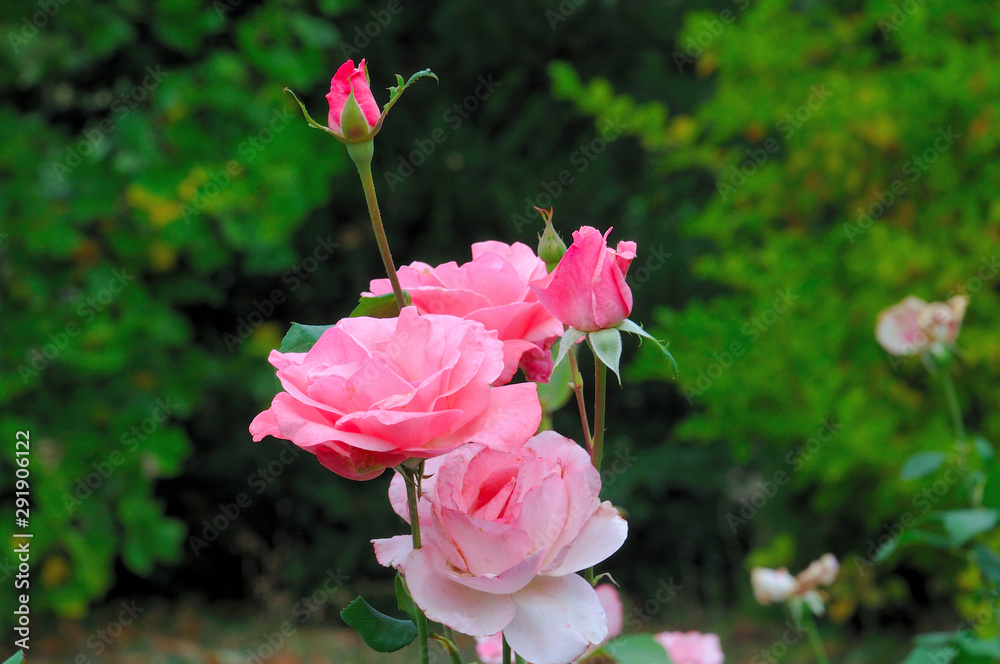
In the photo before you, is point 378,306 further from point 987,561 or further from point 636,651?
point 987,561

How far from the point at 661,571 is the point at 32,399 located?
237 cm

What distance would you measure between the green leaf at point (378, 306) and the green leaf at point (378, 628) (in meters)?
0.18

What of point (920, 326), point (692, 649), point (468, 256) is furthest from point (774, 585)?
point (468, 256)

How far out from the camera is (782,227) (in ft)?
10.1

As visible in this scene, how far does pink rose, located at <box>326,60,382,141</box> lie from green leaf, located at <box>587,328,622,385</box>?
0.59 feet

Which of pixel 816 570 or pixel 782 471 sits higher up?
pixel 816 570

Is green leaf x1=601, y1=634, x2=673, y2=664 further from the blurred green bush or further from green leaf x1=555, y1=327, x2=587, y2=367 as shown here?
the blurred green bush

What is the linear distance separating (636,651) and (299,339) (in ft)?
1.21

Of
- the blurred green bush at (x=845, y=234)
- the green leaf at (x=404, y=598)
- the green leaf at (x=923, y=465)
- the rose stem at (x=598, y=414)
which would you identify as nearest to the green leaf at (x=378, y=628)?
the green leaf at (x=404, y=598)

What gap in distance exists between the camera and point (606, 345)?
0.53 meters

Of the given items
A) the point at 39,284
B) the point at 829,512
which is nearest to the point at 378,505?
the point at 39,284

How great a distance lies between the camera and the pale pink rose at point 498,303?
55cm

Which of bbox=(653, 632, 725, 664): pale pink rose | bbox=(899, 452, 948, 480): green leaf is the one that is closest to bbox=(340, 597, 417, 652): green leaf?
bbox=(653, 632, 725, 664): pale pink rose

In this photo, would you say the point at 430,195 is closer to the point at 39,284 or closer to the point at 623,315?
the point at 39,284
